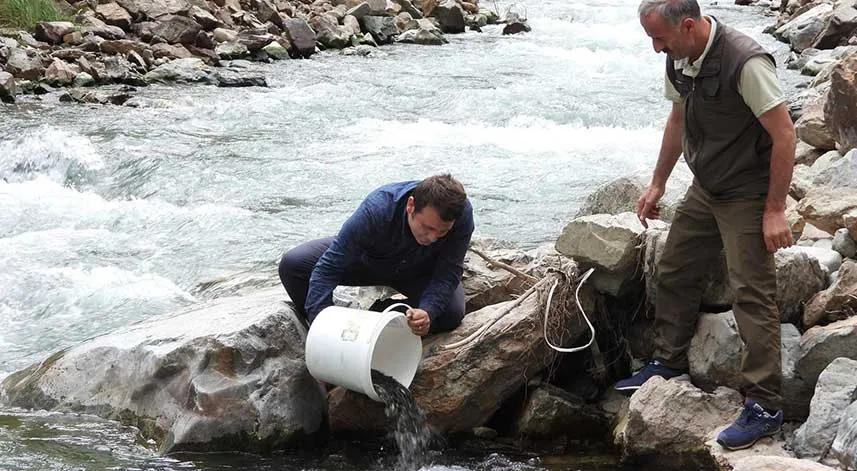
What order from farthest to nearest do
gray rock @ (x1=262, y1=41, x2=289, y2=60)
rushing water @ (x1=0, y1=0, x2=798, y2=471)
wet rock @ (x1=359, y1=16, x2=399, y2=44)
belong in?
wet rock @ (x1=359, y1=16, x2=399, y2=44)
gray rock @ (x1=262, y1=41, x2=289, y2=60)
rushing water @ (x1=0, y1=0, x2=798, y2=471)

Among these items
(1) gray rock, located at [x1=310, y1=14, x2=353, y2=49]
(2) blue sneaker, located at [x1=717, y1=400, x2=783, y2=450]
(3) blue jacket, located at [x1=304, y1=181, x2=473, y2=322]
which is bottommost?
(1) gray rock, located at [x1=310, y1=14, x2=353, y2=49]

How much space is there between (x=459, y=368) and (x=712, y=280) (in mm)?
1188

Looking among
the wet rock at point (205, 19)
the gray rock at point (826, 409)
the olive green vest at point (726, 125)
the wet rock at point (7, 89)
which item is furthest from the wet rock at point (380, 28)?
the gray rock at point (826, 409)

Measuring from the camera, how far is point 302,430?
182 inches

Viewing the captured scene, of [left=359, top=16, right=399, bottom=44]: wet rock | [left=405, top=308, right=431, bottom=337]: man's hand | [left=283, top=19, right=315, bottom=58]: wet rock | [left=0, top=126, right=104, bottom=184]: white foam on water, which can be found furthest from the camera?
[left=359, top=16, right=399, bottom=44]: wet rock

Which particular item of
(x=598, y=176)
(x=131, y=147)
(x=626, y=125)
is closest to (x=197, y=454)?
(x=598, y=176)

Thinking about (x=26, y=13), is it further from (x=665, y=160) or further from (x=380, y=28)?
(x=665, y=160)

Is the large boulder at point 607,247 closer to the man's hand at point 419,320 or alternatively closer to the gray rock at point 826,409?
the man's hand at point 419,320

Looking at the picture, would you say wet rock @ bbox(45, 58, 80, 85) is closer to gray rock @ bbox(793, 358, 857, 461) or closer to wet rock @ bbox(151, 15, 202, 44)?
wet rock @ bbox(151, 15, 202, 44)

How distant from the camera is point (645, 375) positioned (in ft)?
15.1

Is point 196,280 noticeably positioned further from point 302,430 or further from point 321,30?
A: point 321,30

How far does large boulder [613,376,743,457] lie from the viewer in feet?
13.7

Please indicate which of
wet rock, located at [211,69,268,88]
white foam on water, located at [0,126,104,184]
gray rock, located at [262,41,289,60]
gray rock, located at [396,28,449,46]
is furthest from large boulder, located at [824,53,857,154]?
gray rock, located at [396,28,449,46]

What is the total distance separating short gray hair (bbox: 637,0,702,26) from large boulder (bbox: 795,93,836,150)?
3.53 meters
